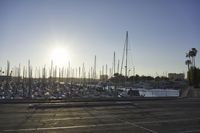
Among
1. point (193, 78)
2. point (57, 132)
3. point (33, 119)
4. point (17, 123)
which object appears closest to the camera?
point (57, 132)

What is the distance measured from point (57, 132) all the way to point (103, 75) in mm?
69618

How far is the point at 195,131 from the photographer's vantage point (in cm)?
1501

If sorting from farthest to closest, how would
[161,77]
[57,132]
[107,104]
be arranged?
[161,77] → [107,104] → [57,132]

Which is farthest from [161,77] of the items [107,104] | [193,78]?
[107,104]

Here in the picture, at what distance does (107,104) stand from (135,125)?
11494 millimetres

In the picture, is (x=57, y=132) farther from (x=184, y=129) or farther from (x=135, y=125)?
(x=184, y=129)

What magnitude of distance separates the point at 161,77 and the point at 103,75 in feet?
293

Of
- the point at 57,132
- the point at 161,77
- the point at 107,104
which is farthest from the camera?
the point at 161,77

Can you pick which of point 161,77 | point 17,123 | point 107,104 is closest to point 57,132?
point 17,123

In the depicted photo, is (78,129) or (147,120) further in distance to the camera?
(147,120)

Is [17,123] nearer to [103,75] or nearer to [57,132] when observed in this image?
[57,132]

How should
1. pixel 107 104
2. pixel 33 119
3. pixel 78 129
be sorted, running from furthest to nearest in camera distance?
pixel 107 104 < pixel 33 119 < pixel 78 129

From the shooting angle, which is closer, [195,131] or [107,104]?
[195,131]

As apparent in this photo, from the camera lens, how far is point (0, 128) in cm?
1484
